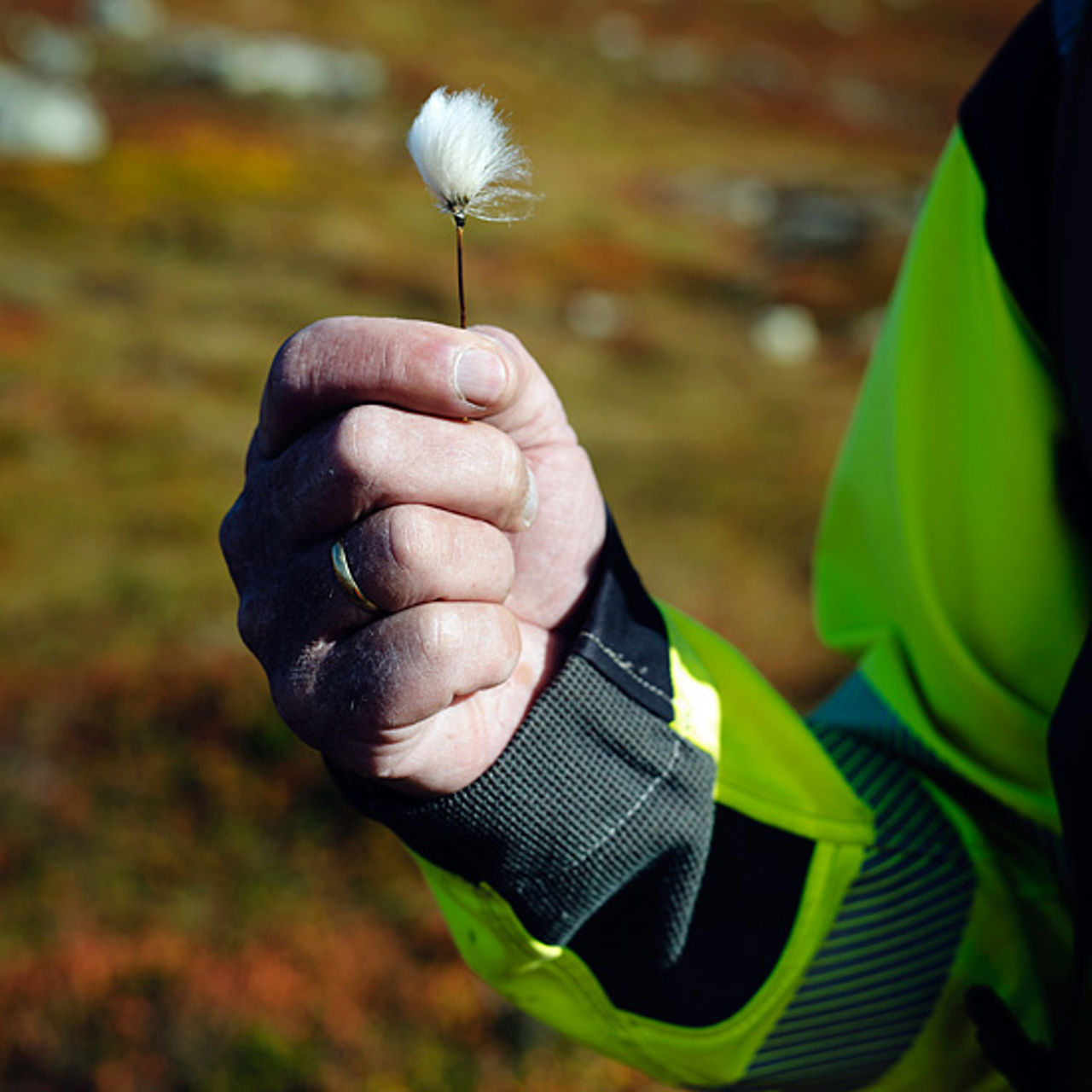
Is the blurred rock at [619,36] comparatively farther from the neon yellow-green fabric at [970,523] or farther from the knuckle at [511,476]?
the knuckle at [511,476]

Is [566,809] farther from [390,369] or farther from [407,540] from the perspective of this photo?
[390,369]

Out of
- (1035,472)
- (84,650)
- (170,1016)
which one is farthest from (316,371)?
(84,650)

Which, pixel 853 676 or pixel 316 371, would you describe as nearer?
pixel 316 371

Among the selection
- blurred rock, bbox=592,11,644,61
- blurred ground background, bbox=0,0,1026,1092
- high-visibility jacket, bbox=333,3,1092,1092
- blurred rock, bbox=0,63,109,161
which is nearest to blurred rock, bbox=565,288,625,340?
blurred ground background, bbox=0,0,1026,1092

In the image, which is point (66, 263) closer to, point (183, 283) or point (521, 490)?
point (183, 283)

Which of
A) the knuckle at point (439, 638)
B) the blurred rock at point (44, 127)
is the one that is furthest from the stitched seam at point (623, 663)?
the blurred rock at point (44, 127)

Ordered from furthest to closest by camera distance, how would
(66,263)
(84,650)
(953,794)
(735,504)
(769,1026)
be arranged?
(66,263) → (735,504) → (84,650) → (953,794) → (769,1026)

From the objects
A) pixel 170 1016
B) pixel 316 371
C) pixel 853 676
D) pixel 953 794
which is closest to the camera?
pixel 316 371

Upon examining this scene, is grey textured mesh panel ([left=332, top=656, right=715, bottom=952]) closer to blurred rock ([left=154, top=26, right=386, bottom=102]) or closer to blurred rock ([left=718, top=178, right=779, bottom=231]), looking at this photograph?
blurred rock ([left=718, top=178, right=779, bottom=231])
